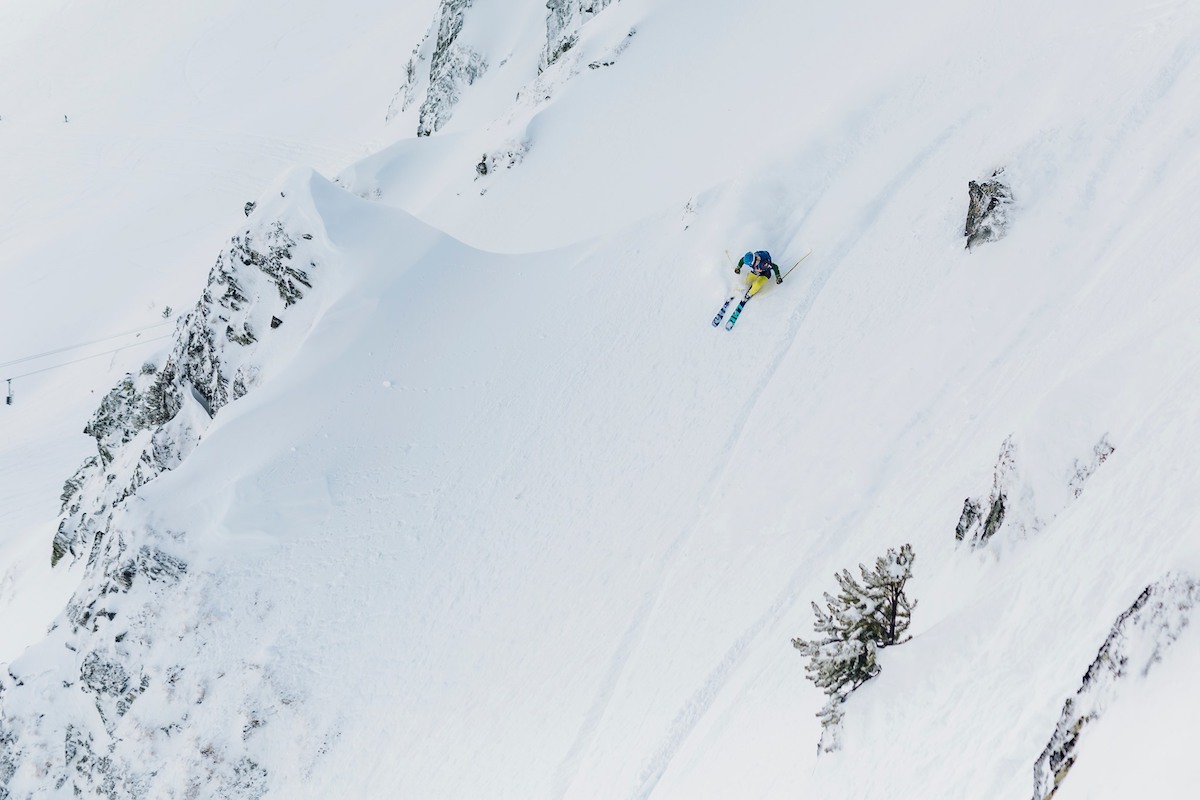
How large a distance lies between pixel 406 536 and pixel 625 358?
21.9 ft

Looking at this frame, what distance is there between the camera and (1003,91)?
22.6 meters

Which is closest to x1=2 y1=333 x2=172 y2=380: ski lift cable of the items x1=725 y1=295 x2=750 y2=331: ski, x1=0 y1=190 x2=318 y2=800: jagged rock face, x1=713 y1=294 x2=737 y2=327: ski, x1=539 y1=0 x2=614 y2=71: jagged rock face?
x1=0 y1=190 x2=318 y2=800: jagged rock face

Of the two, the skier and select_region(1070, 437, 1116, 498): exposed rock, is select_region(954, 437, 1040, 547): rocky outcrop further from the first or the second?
the skier

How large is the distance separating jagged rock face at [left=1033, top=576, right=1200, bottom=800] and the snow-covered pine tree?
338cm

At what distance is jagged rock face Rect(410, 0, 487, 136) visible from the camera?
47.9 m

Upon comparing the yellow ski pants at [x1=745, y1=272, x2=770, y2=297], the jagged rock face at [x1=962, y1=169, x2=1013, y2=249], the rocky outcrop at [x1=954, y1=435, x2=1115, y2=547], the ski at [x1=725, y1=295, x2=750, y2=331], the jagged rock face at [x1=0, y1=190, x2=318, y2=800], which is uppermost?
the jagged rock face at [x1=962, y1=169, x2=1013, y2=249]

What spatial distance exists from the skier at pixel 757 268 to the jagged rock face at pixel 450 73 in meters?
29.3

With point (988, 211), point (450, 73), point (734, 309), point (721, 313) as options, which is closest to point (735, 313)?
point (734, 309)

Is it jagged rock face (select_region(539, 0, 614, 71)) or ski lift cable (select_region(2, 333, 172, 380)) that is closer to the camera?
jagged rock face (select_region(539, 0, 614, 71))

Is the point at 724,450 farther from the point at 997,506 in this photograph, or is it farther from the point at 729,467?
the point at 997,506

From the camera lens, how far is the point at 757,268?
2191cm

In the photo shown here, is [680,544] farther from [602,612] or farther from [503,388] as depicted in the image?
[503,388]

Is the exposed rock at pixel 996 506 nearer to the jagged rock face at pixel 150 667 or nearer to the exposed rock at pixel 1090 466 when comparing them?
the exposed rock at pixel 1090 466

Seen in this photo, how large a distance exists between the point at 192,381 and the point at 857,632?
2250 cm
